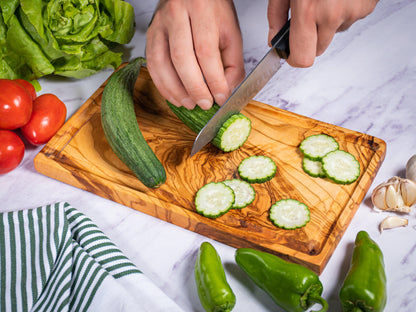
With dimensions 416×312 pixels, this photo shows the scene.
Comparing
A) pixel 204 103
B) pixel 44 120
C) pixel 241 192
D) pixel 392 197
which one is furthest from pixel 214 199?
pixel 44 120

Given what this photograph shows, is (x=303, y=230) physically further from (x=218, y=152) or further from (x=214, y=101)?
(x=214, y=101)

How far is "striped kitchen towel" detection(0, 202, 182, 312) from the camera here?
1877mm

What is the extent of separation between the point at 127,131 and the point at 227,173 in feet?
1.94

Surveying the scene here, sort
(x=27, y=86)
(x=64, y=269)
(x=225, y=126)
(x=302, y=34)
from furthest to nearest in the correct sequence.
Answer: (x=27, y=86), (x=225, y=126), (x=302, y=34), (x=64, y=269)

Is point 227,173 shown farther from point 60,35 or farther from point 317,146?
point 60,35

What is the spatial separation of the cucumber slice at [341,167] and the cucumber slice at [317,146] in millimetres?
53

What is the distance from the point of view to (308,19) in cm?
205

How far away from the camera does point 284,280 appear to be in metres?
1.88

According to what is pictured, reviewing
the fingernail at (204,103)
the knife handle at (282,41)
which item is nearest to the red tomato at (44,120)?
the fingernail at (204,103)

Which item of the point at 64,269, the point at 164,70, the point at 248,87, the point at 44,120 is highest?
the point at 248,87

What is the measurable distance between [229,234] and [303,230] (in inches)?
13.9

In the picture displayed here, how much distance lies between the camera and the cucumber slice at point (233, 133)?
2.46m

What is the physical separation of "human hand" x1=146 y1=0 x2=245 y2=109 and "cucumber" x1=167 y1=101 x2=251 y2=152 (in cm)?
9

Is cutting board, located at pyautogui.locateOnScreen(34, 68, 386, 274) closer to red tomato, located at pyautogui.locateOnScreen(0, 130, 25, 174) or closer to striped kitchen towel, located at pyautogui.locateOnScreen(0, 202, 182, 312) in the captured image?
red tomato, located at pyautogui.locateOnScreen(0, 130, 25, 174)
